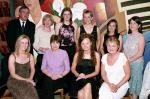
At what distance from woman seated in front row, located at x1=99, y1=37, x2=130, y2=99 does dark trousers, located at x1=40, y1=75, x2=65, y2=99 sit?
741 millimetres

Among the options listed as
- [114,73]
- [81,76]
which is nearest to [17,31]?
[81,76]

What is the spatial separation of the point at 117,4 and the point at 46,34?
1.62m

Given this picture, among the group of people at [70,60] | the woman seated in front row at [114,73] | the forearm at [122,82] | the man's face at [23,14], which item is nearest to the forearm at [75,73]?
the group of people at [70,60]

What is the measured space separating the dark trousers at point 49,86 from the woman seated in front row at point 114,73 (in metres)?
0.74

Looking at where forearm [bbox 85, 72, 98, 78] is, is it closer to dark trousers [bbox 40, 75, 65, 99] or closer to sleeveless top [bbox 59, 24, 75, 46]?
dark trousers [bbox 40, 75, 65, 99]

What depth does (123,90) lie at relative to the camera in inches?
197

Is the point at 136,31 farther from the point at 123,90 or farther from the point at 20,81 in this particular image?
the point at 20,81

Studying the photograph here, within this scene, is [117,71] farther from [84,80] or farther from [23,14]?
[23,14]

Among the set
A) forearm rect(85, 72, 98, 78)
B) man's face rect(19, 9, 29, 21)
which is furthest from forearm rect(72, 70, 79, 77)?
man's face rect(19, 9, 29, 21)

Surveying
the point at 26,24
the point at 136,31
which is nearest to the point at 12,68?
the point at 26,24

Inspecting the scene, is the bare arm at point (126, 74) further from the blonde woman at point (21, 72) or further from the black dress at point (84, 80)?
the blonde woman at point (21, 72)

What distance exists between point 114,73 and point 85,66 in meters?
0.50

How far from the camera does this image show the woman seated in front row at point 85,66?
5.17 metres

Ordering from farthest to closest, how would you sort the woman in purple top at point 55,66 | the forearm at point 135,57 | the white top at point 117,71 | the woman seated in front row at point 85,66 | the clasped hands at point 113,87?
the forearm at point 135,57 → the woman in purple top at point 55,66 → the woman seated in front row at point 85,66 → the white top at point 117,71 → the clasped hands at point 113,87
